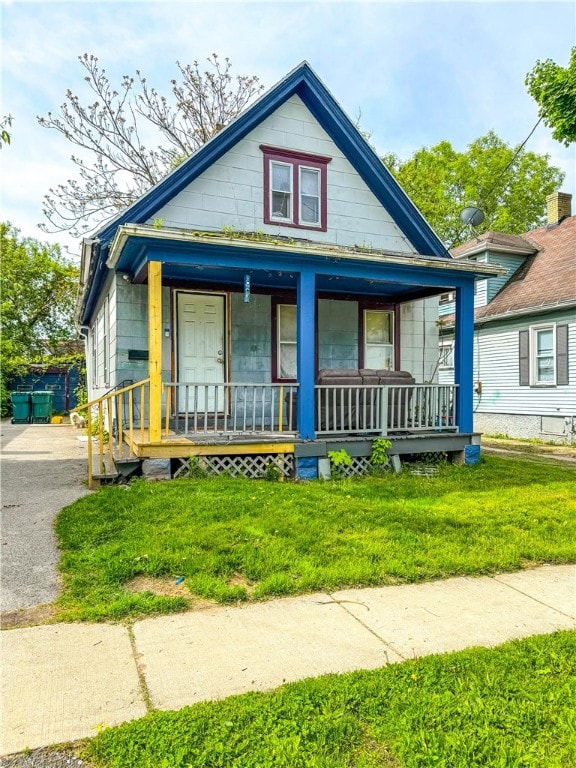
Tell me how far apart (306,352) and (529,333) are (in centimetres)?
1002

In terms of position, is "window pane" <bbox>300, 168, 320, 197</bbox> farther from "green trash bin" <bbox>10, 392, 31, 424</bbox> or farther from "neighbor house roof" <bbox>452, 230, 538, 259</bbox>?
"green trash bin" <bbox>10, 392, 31, 424</bbox>

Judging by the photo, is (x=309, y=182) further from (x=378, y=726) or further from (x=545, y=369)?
(x=378, y=726)

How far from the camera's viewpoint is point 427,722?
2.34 metres

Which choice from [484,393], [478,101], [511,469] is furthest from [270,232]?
[478,101]

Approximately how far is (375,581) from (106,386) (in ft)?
26.4

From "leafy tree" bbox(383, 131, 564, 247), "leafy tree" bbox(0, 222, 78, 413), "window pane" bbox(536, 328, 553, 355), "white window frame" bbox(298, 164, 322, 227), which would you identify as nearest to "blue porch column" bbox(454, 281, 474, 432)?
"white window frame" bbox(298, 164, 322, 227)

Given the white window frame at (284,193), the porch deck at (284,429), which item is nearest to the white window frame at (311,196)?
the white window frame at (284,193)

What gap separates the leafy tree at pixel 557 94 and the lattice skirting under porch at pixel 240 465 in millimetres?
7754

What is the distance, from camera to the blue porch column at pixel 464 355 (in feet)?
30.2

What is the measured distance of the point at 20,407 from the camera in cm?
1962

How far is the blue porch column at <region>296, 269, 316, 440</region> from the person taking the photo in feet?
26.1

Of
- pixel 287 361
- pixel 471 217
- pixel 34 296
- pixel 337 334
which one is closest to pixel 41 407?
pixel 34 296

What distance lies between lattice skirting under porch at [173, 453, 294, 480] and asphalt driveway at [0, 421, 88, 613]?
1.39 meters

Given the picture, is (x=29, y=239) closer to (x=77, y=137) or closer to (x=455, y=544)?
(x=77, y=137)
